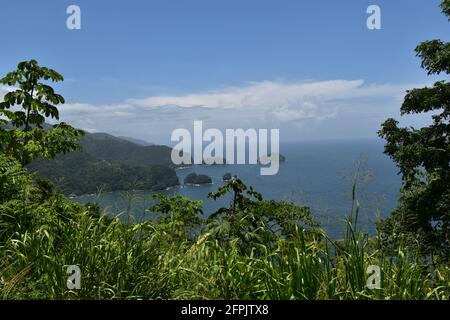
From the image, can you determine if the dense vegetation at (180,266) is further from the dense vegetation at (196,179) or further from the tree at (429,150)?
the dense vegetation at (196,179)

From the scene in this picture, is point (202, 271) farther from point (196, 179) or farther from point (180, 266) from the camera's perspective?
point (196, 179)

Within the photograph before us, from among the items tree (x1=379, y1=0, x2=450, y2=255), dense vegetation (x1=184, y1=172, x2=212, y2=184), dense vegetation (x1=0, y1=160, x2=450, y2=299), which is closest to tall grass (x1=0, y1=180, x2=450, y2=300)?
dense vegetation (x1=0, y1=160, x2=450, y2=299)

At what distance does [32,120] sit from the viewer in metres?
6.77

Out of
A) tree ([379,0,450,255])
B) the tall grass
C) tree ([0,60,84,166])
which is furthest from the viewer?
tree ([379,0,450,255])

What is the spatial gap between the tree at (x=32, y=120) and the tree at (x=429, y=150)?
832 cm

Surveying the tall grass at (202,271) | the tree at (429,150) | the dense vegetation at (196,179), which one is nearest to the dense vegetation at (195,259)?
the tall grass at (202,271)

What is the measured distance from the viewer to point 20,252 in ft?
12.7

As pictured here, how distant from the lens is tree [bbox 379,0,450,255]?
35.6ft

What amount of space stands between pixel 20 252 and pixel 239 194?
3260mm

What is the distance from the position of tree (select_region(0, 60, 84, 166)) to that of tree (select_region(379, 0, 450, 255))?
8.32 m

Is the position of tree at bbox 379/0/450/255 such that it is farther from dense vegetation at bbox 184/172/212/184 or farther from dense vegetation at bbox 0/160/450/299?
dense vegetation at bbox 184/172/212/184

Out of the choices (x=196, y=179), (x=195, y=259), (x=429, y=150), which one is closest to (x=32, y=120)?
(x=195, y=259)

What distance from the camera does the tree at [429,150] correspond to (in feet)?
35.6
